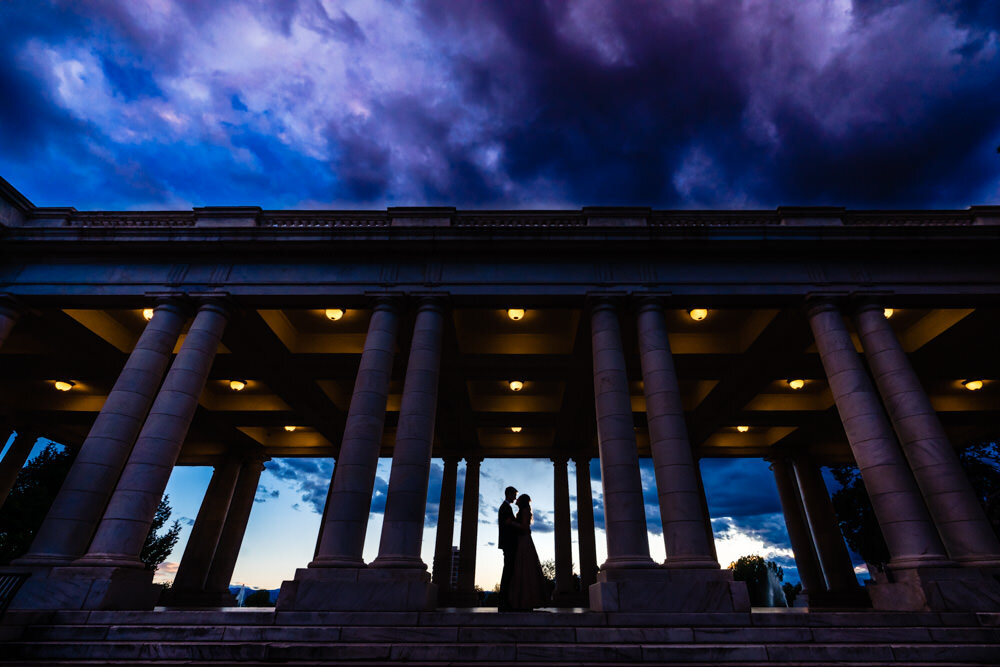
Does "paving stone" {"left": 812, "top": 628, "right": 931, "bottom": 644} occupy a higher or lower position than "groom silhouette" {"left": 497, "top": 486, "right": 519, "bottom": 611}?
lower

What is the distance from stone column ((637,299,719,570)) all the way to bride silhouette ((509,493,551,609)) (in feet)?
12.3

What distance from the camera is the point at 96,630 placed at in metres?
9.91

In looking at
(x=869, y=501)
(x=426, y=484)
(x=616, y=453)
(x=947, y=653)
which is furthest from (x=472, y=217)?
(x=869, y=501)

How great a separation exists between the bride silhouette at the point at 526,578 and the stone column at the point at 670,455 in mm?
3752

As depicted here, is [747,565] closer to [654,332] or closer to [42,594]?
[654,332]

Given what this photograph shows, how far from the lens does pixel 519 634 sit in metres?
9.44

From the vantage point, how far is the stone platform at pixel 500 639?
8.61m

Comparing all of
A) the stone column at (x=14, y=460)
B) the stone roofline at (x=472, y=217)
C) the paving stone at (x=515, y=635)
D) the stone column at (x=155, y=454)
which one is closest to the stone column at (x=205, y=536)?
the stone column at (x=14, y=460)

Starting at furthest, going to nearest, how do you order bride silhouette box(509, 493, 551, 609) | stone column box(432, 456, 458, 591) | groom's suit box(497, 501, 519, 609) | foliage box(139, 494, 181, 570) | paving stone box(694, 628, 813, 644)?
foliage box(139, 494, 181, 570) → stone column box(432, 456, 458, 591) → groom's suit box(497, 501, 519, 609) → bride silhouette box(509, 493, 551, 609) → paving stone box(694, 628, 813, 644)

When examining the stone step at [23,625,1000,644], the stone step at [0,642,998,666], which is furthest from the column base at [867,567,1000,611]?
the stone step at [0,642,998,666]

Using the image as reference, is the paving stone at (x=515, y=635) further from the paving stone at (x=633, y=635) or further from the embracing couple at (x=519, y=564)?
the embracing couple at (x=519, y=564)

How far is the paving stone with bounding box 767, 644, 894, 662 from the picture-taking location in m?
8.52

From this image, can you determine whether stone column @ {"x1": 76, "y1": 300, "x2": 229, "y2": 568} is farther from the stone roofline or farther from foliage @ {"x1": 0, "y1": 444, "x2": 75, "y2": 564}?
foliage @ {"x1": 0, "y1": 444, "x2": 75, "y2": 564}

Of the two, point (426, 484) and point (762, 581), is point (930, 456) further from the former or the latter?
point (762, 581)
